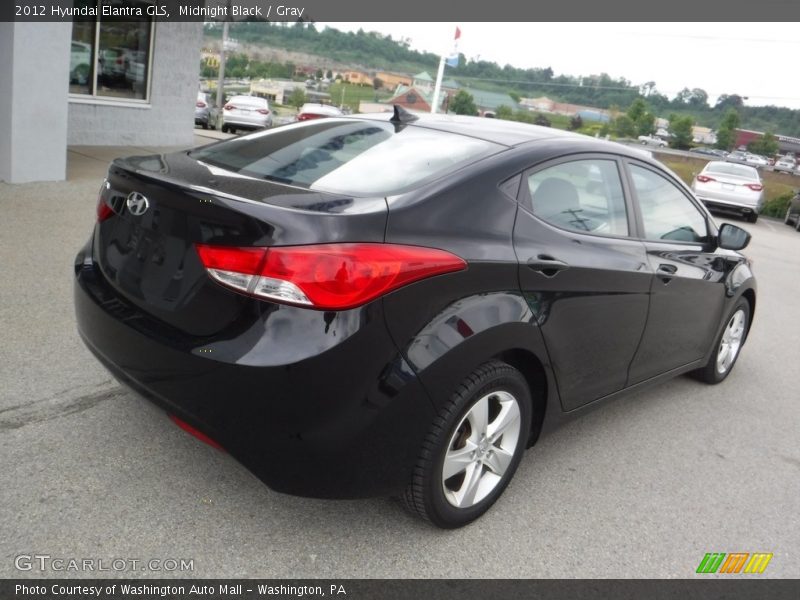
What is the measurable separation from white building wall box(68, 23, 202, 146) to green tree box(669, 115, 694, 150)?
55.5 metres

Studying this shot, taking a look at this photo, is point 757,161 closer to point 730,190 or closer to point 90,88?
point 730,190

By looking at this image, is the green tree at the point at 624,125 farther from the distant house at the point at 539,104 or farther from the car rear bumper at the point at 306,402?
the car rear bumper at the point at 306,402

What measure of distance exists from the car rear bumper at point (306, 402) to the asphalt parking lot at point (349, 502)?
19cm

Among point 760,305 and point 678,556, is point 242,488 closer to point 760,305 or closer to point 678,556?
point 678,556

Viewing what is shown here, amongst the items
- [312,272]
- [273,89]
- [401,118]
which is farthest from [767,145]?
[312,272]

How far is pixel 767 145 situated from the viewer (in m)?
58.9

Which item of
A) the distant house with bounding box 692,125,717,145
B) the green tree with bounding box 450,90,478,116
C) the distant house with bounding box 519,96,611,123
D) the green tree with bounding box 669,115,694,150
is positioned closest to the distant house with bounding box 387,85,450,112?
the green tree with bounding box 450,90,478,116

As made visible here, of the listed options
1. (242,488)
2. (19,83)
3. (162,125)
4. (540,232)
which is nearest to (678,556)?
(540,232)

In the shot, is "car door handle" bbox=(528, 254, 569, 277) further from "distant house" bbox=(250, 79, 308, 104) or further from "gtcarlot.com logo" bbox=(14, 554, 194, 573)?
"distant house" bbox=(250, 79, 308, 104)

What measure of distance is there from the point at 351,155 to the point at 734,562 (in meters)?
2.33

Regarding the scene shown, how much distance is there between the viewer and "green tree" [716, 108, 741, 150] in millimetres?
55281

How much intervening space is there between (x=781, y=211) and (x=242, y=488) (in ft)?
87.5

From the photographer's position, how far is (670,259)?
3.73 m

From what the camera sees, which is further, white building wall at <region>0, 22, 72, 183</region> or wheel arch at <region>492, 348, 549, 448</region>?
white building wall at <region>0, 22, 72, 183</region>
